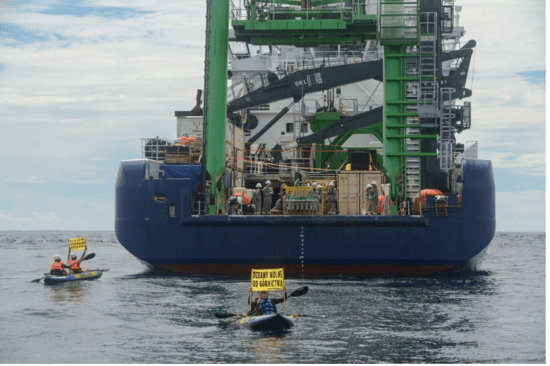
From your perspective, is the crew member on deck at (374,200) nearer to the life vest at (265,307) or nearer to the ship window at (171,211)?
the ship window at (171,211)

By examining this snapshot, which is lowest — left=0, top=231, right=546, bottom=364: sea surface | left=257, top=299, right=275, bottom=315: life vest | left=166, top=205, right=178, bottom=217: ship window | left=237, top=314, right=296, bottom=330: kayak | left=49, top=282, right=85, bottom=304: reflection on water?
left=49, top=282, right=85, bottom=304: reflection on water

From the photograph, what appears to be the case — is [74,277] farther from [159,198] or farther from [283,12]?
[283,12]

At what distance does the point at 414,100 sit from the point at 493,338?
13647 millimetres

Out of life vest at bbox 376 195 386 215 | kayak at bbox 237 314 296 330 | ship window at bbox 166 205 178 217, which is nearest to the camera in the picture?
kayak at bbox 237 314 296 330

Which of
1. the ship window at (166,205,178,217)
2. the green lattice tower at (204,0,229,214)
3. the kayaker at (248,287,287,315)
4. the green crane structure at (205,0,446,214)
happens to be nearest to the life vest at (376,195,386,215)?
the green crane structure at (205,0,446,214)

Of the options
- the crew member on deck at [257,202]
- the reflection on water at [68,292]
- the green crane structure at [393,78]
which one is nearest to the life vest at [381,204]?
the green crane structure at [393,78]

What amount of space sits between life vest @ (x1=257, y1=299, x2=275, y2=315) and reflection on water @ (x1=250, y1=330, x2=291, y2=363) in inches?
24.8

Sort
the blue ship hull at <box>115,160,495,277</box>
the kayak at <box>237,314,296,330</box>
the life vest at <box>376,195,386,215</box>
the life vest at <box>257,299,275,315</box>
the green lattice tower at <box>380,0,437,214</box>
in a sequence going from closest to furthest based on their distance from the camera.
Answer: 1. the kayak at <box>237,314,296,330</box>
2. the life vest at <box>257,299,275,315</box>
3. the blue ship hull at <box>115,160,495,277</box>
4. the green lattice tower at <box>380,0,437,214</box>
5. the life vest at <box>376,195,386,215</box>

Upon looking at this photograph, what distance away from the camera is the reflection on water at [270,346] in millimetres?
17219

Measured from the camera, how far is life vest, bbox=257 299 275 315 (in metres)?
20.8

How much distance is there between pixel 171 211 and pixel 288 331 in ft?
38.0

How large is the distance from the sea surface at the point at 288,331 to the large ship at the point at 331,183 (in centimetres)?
109

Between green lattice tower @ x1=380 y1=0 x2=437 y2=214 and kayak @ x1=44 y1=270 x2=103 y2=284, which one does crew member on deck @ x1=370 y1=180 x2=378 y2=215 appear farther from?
kayak @ x1=44 y1=270 x2=103 y2=284

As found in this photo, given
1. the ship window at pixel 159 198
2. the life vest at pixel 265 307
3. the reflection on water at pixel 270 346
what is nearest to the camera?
the reflection on water at pixel 270 346
